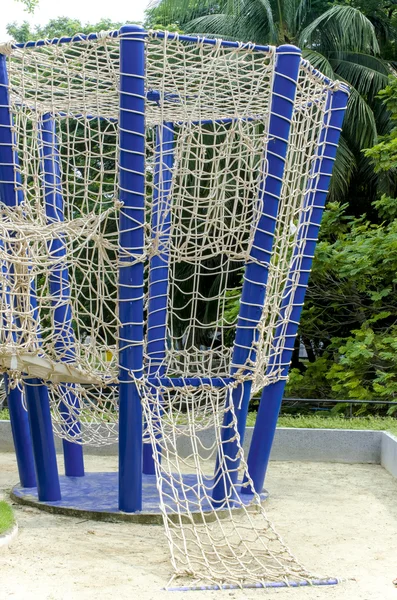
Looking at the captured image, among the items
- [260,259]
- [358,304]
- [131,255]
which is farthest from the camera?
[358,304]

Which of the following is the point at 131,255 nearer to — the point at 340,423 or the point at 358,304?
the point at 340,423

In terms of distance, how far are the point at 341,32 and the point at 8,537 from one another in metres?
13.1

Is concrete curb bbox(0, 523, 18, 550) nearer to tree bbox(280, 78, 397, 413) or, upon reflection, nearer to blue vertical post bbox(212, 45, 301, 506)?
blue vertical post bbox(212, 45, 301, 506)

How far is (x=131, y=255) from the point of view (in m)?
5.68

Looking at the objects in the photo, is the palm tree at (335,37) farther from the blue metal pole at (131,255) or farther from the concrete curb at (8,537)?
the concrete curb at (8,537)

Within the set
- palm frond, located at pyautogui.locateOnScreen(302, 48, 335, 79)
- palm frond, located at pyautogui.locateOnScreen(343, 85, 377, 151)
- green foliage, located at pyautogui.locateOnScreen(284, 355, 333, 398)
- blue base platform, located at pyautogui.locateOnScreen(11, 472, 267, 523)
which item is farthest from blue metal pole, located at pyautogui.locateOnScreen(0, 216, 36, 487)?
palm frond, located at pyautogui.locateOnScreen(302, 48, 335, 79)

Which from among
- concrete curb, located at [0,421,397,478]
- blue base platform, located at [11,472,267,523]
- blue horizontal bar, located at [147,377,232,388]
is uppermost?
blue horizontal bar, located at [147,377,232,388]

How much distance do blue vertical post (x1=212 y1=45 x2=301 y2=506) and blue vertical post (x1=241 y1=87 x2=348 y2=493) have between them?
615 millimetres

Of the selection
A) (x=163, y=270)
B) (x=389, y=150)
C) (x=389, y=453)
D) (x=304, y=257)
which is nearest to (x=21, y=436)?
(x=163, y=270)

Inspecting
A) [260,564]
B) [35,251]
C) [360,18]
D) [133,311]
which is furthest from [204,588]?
[360,18]

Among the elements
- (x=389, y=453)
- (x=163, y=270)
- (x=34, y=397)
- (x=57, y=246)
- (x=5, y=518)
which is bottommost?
(x=389, y=453)

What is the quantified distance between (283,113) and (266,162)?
0.36 meters

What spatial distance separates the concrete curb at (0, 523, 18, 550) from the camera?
5.25 meters

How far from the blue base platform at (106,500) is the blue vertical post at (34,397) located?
183mm
